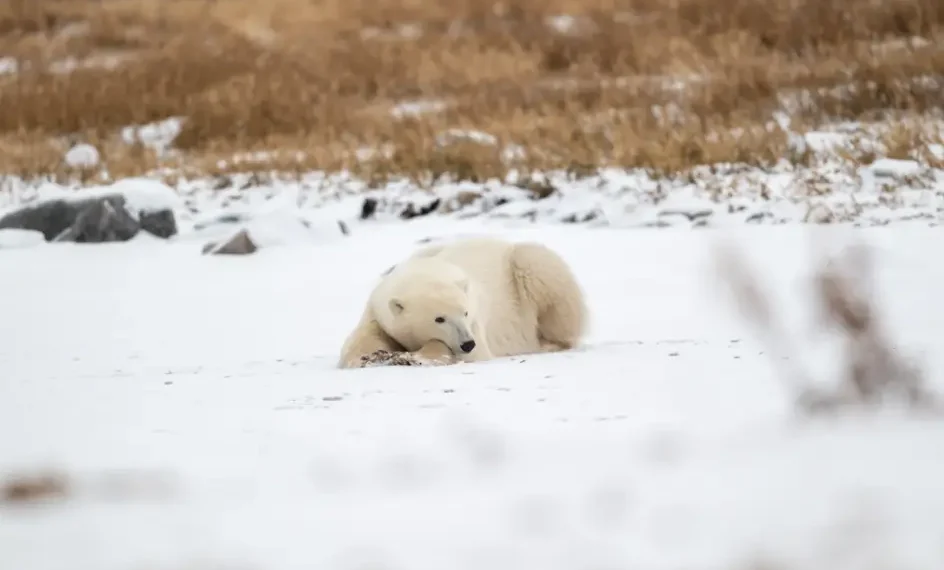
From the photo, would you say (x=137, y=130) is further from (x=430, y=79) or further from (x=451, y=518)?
(x=451, y=518)

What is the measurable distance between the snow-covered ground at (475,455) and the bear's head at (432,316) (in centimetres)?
19

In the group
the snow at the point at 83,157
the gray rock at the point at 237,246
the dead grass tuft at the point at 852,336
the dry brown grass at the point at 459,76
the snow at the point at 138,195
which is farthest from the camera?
the snow at the point at 83,157

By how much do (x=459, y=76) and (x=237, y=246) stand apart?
305 inches

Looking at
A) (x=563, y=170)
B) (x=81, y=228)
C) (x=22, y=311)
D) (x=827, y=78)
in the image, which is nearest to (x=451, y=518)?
(x=22, y=311)

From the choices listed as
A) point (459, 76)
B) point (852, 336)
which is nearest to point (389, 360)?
point (852, 336)

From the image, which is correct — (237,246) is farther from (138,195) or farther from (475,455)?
(475,455)

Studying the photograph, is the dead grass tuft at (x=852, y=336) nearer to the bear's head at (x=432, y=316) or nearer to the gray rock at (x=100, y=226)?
the bear's head at (x=432, y=316)

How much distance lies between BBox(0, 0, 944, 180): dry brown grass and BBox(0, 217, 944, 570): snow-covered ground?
4.35m

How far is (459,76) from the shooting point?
13266mm

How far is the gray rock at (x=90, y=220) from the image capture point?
6516 millimetres

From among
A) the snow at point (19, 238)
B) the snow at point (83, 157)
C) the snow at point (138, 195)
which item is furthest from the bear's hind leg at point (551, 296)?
the snow at point (83, 157)

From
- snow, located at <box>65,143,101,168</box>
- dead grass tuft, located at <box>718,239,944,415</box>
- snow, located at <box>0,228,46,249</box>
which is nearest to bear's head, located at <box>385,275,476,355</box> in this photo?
dead grass tuft, located at <box>718,239,944,415</box>

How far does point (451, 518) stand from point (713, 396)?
0.89m

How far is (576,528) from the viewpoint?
1397 millimetres
